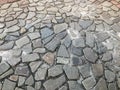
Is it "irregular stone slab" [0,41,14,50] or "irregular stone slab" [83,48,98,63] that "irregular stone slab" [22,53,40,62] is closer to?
"irregular stone slab" [0,41,14,50]

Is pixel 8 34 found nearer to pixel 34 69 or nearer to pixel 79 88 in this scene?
pixel 34 69

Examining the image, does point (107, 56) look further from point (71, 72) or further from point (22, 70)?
point (22, 70)

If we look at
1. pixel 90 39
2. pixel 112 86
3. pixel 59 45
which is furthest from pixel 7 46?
pixel 112 86

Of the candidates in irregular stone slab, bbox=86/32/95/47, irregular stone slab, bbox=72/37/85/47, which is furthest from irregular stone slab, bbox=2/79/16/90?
irregular stone slab, bbox=86/32/95/47

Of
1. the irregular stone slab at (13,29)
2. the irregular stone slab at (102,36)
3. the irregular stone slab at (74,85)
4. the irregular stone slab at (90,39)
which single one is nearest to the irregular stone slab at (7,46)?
the irregular stone slab at (13,29)

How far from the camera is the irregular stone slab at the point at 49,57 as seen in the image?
11.8 feet

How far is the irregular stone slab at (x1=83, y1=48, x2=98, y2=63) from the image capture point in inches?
143

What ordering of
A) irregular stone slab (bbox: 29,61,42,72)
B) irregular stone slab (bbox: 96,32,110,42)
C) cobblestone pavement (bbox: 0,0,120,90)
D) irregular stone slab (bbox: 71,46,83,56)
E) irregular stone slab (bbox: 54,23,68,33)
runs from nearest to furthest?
cobblestone pavement (bbox: 0,0,120,90), irregular stone slab (bbox: 29,61,42,72), irregular stone slab (bbox: 71,46,83,56), irregular stone slab (bbox: 96,32,110,42), irregular stone slab (bbox: 54,23,68,33)

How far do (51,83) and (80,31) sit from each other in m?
1.31

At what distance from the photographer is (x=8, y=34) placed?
4066mm

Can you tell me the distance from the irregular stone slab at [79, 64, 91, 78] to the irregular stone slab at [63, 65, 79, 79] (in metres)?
0.09

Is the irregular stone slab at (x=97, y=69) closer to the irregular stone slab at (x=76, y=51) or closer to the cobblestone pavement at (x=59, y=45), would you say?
the cobblestone pavement at (x=59, y=45)

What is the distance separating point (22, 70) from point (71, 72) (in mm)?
849

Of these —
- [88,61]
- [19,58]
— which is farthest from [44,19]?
[88,61]
